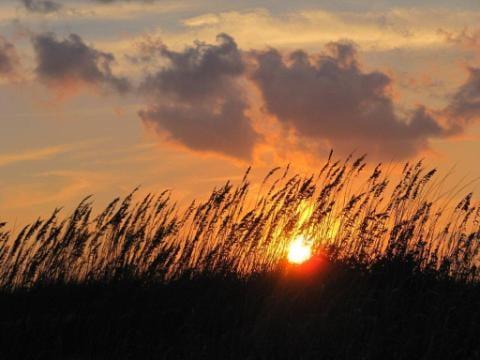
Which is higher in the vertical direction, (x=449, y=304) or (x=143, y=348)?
(x=449, y=304)

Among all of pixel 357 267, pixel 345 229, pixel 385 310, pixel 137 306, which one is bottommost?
pixel 137 306

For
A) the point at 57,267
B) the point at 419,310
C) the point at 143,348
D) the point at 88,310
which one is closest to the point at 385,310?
the point at 419,310

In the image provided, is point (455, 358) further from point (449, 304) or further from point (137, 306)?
point (137, 306)

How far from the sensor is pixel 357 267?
7098mm

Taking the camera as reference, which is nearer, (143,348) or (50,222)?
(143,348)

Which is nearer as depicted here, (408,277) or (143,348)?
(143,348)

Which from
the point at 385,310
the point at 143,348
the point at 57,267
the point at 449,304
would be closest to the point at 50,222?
the point at 57,267

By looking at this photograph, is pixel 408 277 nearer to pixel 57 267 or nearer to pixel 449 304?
pixel 449 304

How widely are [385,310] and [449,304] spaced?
0.72 meters

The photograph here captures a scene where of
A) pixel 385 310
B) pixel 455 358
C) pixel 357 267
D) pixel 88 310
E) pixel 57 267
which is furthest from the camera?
pixel 57 267

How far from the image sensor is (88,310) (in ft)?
21.7

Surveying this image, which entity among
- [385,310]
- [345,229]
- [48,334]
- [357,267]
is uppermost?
[345,229]

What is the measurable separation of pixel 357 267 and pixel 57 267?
11.1 feet

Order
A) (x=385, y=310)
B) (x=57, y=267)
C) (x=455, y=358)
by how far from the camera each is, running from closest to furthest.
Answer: (x=455, y=358) < (x=385, y=310) < (x=57, y=267)
